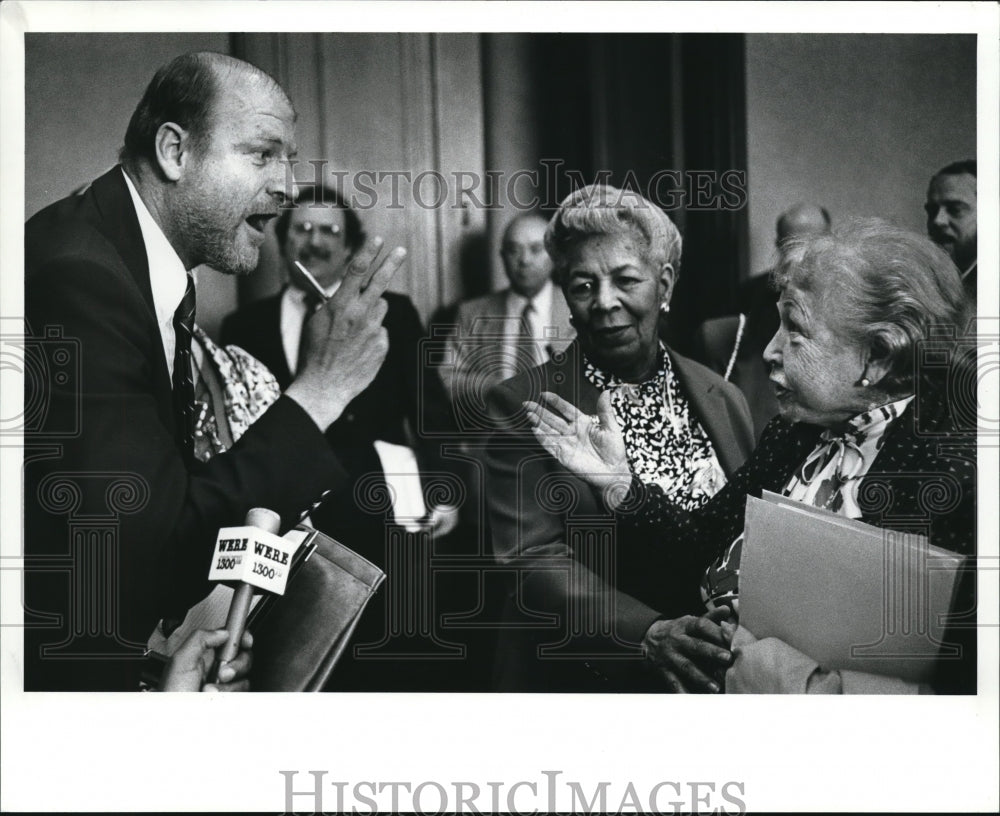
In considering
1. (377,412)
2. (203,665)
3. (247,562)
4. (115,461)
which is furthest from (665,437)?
(115,461)

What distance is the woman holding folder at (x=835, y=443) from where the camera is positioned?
3.94m

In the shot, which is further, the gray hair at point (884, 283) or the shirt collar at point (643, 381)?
the shirt collar at point (643, 381)

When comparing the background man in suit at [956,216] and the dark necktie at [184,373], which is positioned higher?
the background man in suit at [956,216]

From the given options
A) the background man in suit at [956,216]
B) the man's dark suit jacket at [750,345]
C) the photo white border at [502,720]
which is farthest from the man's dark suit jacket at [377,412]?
the background man in suit at [956,216]

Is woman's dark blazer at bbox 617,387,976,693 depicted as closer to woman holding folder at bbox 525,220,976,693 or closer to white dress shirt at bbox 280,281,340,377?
woman holding folder at bbox 525,220,976,693

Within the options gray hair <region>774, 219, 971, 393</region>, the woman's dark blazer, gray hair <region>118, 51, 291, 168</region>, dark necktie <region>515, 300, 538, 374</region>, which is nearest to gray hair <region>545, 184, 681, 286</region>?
dark necktie <region>515, 300, 538, 374</region>

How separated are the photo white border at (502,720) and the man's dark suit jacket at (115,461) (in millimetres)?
125

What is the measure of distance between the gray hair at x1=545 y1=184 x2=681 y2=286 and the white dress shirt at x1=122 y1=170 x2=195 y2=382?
4.21 feet

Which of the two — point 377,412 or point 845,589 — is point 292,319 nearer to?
point 377,412

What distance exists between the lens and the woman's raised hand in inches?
159

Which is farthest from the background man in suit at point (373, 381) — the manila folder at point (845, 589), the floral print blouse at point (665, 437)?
the manila folder at point (845, 589)

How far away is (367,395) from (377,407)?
0.05 m

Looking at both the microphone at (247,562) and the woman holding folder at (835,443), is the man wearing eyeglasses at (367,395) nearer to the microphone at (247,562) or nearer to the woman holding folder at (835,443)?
the microphone at (247,562)

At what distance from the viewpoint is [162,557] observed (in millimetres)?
4008
